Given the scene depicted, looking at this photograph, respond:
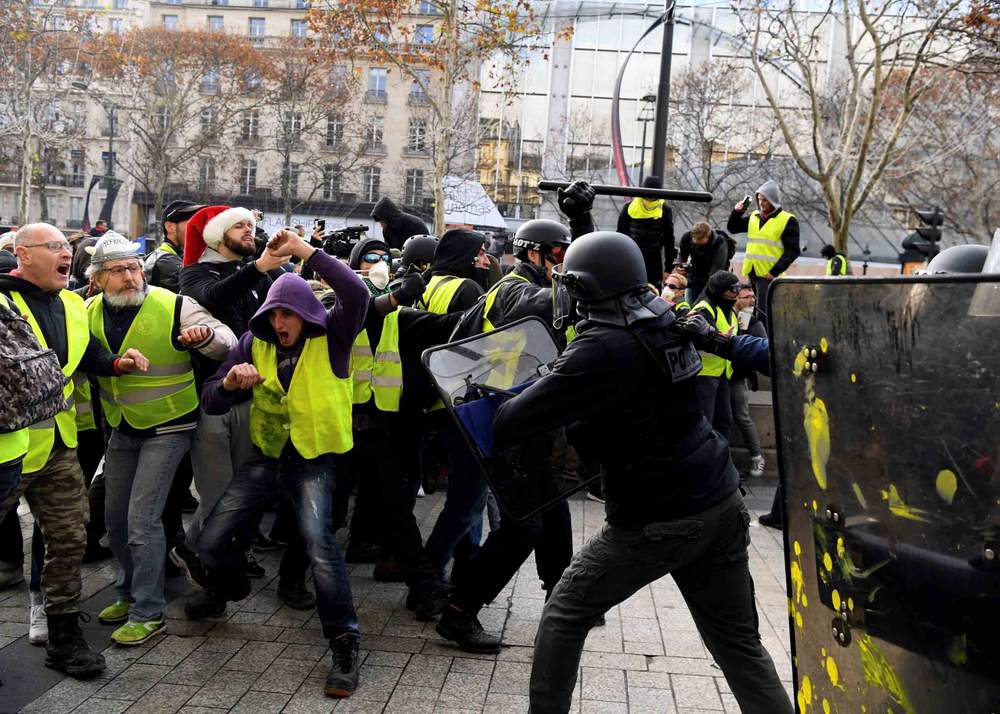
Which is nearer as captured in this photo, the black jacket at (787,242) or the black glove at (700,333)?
the black glove at (700,333)

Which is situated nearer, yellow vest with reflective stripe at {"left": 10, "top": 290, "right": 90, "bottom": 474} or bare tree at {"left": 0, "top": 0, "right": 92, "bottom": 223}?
yellow vest with reflective stripe at {"left": 10, "top": 290, "right": 90, "bottom": 474}

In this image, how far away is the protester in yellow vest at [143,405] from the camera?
4672 millimetres

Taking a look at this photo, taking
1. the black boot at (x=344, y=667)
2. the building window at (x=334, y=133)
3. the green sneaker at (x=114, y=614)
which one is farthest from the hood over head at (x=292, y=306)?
the building window at (x=334, y=133)

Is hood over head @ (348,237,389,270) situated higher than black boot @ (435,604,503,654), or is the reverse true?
hood over head @ (348,237,389,270)

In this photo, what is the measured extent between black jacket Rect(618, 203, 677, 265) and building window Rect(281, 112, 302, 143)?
1533 inches

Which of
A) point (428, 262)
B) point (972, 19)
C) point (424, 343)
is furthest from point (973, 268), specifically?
point (972, 19)

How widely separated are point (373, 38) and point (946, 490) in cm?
2273

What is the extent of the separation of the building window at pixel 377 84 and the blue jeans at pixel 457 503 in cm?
5198

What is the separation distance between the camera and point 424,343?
5.36 metres

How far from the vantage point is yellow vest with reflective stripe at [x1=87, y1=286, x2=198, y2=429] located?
15.5ft

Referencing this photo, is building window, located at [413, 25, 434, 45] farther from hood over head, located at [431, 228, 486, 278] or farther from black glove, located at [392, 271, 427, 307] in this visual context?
black glove, located at [392, 271, 427, 307]

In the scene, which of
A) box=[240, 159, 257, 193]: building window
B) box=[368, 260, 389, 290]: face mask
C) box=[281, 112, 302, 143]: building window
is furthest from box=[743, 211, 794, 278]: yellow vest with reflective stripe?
box=[240, 159, 257, 193]: building window

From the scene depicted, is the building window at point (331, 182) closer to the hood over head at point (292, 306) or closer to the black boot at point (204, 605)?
the black boot at point (204, 605)

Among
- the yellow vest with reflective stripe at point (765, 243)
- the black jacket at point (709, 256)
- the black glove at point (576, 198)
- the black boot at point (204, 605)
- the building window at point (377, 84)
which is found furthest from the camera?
the building window at point (377, 84)
